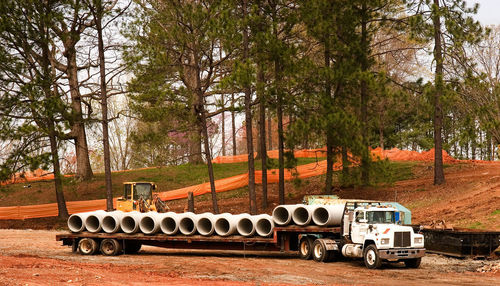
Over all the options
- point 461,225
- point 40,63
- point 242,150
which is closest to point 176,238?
point 461,225

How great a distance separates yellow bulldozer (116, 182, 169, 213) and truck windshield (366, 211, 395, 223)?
14548 mm

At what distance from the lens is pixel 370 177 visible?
32375 mm

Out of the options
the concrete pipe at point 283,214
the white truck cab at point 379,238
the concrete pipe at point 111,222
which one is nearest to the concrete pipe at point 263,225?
the concrete pipe at point 283,214

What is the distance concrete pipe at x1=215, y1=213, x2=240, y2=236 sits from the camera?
2086cm

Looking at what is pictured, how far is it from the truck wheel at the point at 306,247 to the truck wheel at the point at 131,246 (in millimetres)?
6336

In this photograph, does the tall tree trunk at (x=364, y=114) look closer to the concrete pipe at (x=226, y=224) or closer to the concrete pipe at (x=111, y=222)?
the concrete pipe at (x=226, y=224)

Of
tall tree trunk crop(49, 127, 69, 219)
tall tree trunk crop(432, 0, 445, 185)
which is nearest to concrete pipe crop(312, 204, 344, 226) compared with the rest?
tall tree trunk crop(432, 0, 445, 185)

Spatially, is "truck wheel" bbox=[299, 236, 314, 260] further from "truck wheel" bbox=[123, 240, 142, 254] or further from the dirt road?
"truck wheel" bbox=[123, 240, 142, 254]

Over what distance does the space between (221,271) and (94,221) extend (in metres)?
7.65

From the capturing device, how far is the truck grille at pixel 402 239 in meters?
17.2

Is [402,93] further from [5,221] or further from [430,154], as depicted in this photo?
[5,221]

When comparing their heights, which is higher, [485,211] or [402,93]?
[402,93]

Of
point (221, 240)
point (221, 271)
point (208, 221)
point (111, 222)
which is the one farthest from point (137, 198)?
point (221, 271)

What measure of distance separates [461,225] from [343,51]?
11.2m
